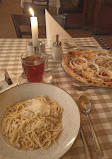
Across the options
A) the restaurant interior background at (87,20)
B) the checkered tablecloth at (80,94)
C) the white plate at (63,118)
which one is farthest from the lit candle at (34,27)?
the restaurant interior background at (87,20)

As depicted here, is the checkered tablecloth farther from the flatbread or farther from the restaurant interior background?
the restaurant interior background

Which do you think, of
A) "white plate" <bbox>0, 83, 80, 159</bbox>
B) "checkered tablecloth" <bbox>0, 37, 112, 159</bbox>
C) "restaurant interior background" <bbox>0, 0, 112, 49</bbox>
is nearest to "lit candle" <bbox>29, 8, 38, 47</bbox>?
"checkered tablecloth" <bbox>0, 37, 112, 159</bbox>

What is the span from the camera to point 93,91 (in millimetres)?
919

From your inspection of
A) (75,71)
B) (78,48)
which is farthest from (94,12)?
(75,71)

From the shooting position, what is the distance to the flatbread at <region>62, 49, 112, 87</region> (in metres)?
0.96

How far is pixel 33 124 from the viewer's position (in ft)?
2.05

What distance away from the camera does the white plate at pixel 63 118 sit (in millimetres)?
526

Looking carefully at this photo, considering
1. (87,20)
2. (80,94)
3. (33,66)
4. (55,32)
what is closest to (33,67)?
(33,66)

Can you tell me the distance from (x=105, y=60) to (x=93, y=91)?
39 centimetres

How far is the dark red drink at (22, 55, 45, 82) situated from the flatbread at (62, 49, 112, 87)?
0.65 feet

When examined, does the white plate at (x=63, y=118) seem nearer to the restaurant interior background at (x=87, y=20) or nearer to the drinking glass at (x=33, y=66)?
the drinking glass at (x=33, y=66)

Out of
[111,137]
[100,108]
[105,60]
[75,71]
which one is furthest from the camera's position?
[105,60]

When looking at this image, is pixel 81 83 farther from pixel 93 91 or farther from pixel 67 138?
pixel 67 138

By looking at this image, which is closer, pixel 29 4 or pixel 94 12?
pixel 29 4
